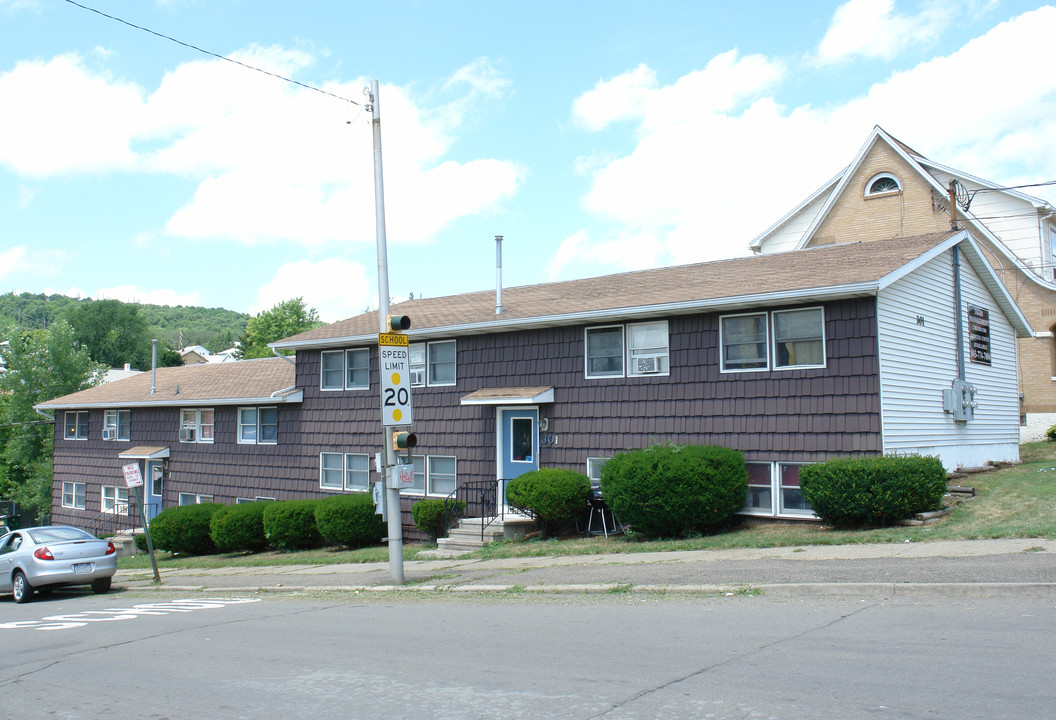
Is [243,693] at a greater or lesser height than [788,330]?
lesser

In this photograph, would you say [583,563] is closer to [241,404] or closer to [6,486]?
[241,404]

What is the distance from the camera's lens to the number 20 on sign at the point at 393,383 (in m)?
13.6

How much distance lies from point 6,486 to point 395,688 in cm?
4991

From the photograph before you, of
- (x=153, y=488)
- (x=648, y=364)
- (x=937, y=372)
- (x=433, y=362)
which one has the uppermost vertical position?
(x=433, y=362)

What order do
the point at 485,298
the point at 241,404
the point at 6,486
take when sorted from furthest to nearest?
the point at 6,486 → the point at 241,404 → the point at 485,298

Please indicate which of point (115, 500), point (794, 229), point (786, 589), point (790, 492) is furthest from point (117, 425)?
point (786, 589)

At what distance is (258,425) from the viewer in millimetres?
26188

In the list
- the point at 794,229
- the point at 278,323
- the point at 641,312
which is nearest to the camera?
the point at 641,312

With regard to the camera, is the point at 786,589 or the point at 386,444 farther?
the point at 386,444

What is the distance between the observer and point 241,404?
26.5 m

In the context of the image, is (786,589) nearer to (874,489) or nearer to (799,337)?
(874,489)

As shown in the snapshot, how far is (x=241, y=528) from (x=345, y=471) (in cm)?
322

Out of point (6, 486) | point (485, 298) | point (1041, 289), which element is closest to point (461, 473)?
point (485, 298)

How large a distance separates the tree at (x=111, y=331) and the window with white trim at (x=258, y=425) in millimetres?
74695
